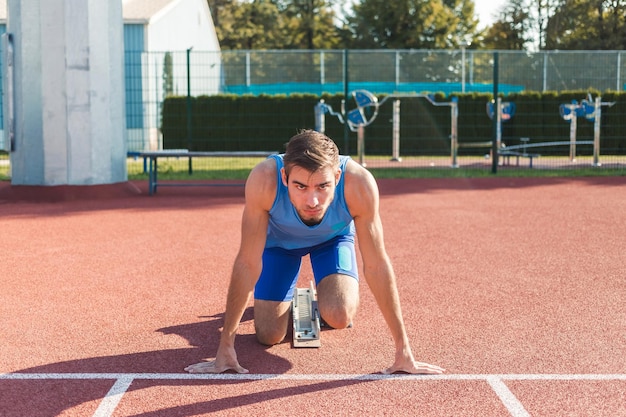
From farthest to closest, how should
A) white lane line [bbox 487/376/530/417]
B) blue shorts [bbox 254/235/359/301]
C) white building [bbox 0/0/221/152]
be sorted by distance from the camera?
white building [bbox 0/0/221/152]
blue shorts [bbox 254/235/359/301]
white lane line [bbox 487/376/530/417]

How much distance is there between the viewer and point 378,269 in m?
4.43

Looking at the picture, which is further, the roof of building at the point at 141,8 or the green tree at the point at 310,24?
the green tree at the point at 310,24

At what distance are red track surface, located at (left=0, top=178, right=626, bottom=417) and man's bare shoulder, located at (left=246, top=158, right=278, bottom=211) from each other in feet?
3.17

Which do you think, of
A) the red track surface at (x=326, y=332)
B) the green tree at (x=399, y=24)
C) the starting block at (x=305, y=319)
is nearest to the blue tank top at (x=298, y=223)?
the starting block at (x=305, y=319)

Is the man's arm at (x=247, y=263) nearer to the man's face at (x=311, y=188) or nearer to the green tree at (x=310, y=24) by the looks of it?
the man's face at (x=311, y=188)

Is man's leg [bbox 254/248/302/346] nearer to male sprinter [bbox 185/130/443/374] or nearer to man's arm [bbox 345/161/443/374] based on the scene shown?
male sprinter [bbox 185/130/443/374]

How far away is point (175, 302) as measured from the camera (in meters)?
6.32

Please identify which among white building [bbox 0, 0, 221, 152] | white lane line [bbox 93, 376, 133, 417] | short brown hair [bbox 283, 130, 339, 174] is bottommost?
white lane line [bbox 93, 376, 133, 417]

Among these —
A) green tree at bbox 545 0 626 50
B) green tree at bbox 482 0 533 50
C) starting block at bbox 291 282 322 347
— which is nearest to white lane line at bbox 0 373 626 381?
starting block at bbox 291 282 322 347

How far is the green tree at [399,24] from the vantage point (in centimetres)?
5166

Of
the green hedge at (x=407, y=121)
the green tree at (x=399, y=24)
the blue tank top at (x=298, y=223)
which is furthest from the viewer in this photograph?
the green tree at (x=399, y=24)

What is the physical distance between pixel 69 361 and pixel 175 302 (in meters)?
1.59

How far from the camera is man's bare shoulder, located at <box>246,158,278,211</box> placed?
4.48 meters


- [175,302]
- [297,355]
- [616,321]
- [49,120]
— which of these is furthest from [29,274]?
[49,120]
